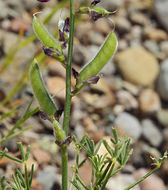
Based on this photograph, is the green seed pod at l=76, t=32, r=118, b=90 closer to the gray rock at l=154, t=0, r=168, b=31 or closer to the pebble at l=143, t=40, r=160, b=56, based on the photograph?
the pebble at l=143, t=40, r=160, b=56

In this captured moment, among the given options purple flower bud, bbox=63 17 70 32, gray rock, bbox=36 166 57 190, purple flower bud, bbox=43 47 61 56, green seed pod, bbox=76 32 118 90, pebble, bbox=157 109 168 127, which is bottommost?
pebble, bbox=157 109 168 127

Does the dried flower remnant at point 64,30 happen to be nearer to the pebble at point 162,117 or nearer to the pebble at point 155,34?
the pebble at point 162,117

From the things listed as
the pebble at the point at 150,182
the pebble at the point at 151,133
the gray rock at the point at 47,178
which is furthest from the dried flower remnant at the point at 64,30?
the pebble at the point at 151,133

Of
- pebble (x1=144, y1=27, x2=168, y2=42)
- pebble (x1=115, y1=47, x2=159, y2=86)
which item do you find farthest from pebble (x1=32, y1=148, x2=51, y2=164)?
pebble (x1=144, y1=27, x2=168, y2=42)

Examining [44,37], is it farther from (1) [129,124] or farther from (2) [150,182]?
(1) [129,124]

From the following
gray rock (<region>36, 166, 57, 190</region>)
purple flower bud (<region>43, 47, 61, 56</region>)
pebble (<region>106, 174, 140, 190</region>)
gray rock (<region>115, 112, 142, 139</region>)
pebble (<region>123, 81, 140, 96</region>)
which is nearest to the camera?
purple flower bud (<region>43, 47, 61, 56</region>)

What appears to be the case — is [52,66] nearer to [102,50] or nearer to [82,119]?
[82,119]

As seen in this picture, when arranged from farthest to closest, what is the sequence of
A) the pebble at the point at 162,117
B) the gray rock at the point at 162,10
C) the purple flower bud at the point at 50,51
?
the gray rock at the point at 162,10 < the pebble at the point at 162,117 < the purple flower bud at the point at 50,51
